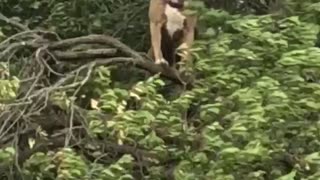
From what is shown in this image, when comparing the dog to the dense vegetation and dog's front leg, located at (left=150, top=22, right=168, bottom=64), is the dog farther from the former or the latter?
the dense vegetation

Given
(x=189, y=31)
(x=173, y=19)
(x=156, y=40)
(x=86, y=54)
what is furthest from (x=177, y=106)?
(x=173, y=19)

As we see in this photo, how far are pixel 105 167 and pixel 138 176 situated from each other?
0.27 m

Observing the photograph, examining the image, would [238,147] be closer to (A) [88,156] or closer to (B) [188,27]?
(A) [88,156]

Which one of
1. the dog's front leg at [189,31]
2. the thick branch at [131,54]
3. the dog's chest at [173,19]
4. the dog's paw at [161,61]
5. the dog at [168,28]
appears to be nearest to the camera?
the thick branch at [131,54]

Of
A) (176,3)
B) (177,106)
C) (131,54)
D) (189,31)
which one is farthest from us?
(176,3)

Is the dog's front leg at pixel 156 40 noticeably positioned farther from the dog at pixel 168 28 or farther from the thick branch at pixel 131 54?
the thick branch at pixel 131 54

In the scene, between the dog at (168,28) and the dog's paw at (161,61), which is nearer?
the dog's paw at (161,61)

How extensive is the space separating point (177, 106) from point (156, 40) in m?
1.30

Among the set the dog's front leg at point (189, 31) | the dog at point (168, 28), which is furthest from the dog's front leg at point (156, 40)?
the dog's front leg at point (189, 31)

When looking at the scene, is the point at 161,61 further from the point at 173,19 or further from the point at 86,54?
the point at 173,19

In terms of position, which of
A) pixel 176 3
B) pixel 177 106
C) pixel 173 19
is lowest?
pixel 177 106

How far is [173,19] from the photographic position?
20.8ft

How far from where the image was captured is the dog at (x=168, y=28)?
20.2ft

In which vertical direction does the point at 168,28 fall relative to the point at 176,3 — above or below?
below
